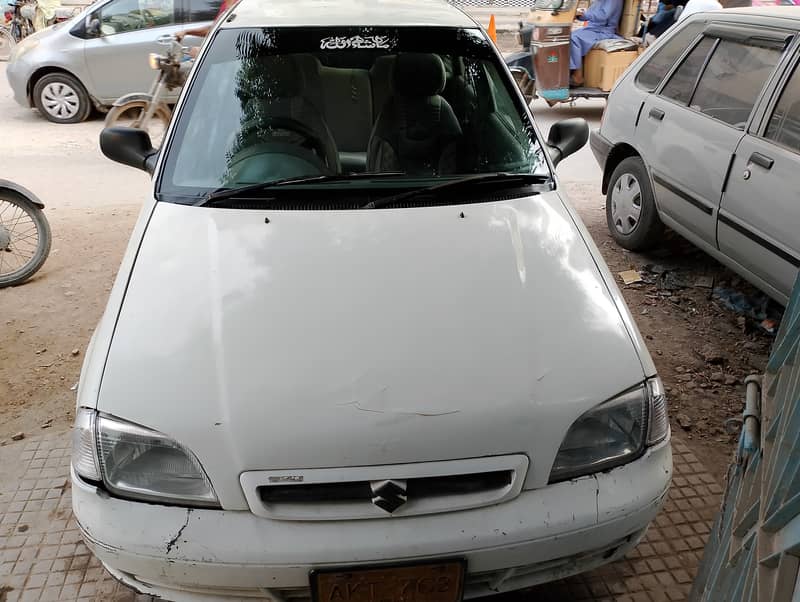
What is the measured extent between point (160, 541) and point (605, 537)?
3.69 ft

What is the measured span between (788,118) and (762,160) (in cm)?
25

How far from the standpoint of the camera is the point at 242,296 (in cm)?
198

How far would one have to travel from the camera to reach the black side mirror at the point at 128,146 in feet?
9.57

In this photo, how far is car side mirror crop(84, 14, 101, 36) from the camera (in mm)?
8258

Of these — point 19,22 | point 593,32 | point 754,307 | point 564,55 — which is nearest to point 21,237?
point 754,307

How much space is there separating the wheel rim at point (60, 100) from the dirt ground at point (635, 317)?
390 centimetres

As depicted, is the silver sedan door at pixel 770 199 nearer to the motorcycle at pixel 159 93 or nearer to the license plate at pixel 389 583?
the license plate at pixel 389 583

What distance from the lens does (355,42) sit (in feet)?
9.37

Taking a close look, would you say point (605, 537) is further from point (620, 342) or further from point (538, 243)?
point (538, 243)

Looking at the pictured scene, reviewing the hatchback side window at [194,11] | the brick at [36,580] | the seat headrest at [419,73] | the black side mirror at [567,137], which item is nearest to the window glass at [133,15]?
the hatchback side window at [194,11]

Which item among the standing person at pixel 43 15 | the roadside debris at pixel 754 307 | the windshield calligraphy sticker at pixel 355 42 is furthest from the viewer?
the standing person at pixel 43 15

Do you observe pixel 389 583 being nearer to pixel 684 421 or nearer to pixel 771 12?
pixel 684 421

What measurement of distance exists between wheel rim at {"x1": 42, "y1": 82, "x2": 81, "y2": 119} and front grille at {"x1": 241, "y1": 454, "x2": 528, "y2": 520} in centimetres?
833

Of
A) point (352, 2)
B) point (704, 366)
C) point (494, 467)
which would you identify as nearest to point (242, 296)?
point (494, 467)
